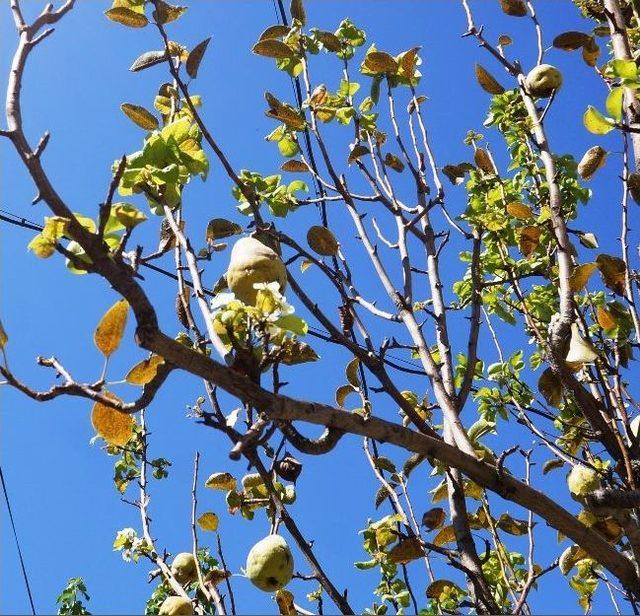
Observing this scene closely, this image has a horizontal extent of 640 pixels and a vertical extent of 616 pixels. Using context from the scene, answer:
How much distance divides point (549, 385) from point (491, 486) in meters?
1.01

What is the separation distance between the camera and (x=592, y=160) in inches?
100

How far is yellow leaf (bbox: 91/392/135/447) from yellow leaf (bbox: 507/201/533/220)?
→ 1750mm

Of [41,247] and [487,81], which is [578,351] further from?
[487,81]

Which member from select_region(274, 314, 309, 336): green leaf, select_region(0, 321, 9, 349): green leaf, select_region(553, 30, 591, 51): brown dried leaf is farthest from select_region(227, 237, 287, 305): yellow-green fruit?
select_region(553, 30, 591, 51): brown dried leaf

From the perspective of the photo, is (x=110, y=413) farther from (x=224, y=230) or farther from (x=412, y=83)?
(x=412, y=83)

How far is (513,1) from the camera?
303cm

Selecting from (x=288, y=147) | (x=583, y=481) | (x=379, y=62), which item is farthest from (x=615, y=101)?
(x=288, y=147)

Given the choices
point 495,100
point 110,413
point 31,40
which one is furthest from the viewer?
point 495,100

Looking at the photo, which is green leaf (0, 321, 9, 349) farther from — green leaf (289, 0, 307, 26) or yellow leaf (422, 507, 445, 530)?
green leaf (289, 0, 307, 26)

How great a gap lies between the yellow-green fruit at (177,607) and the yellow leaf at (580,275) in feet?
5.30

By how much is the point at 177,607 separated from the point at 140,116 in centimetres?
159

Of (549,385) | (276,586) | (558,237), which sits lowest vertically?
(276,586)

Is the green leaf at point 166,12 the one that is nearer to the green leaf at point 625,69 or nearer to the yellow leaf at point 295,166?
the yellow leaf at point 295,166

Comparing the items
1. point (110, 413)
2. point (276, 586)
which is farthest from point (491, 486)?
point (276, 586)
